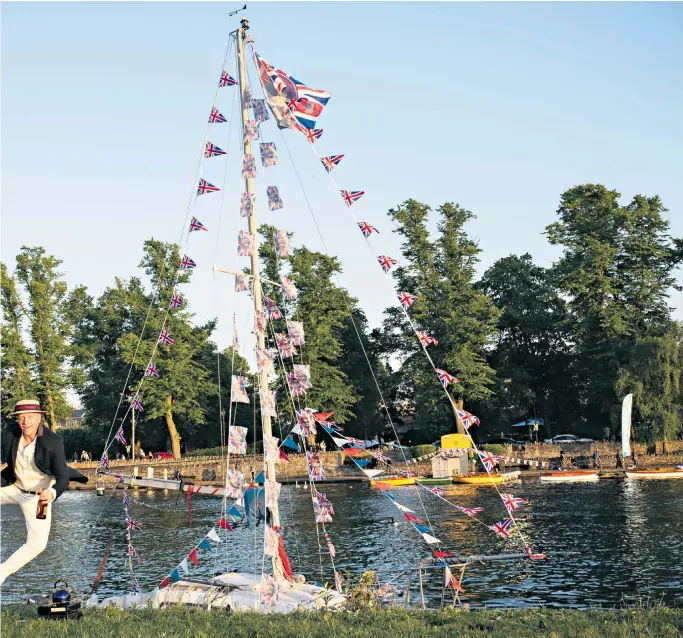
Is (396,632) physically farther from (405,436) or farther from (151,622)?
(405,436)

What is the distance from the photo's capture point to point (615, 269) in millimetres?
83375

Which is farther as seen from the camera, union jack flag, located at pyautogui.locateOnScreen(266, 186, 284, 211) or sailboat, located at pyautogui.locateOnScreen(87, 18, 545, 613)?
union jack flag, located at pyautogui.locateOnScreen(266, 186, 284, 211)

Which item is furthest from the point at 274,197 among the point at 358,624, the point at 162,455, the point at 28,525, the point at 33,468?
the point at 162,455

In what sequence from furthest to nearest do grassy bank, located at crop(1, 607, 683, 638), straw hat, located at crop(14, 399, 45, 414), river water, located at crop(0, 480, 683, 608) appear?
1. river water, located at crop(0, 480, 683, 608)
2. grassy bank, located at crop(1, 607, 683, 638)
3. straw hat, located at crop(14, 399, 45, 414)

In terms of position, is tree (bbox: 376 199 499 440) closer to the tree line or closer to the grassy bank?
the tree line

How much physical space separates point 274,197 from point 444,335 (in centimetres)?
5951

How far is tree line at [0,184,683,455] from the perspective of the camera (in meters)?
80.4

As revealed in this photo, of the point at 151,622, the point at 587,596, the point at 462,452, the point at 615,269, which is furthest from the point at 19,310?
the point at 151,622

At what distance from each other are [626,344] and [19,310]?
202 feet

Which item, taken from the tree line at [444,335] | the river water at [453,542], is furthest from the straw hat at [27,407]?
the tree line at [444,335]

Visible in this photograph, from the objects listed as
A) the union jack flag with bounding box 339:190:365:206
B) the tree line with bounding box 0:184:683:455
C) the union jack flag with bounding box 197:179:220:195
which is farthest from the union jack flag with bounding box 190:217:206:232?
the tree line with bounding box 0:184:683:455

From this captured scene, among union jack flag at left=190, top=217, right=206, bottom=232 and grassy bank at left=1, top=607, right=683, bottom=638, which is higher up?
union jack flag at left=190, top=217, right=206, bottom=232

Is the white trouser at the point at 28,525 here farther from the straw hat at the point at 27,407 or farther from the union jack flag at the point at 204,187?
the union jack flag at the point at 204,187

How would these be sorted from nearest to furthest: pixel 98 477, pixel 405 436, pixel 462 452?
pixel 462 452 < pixel 98 477 < pixel 405 436
